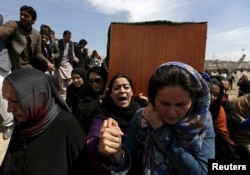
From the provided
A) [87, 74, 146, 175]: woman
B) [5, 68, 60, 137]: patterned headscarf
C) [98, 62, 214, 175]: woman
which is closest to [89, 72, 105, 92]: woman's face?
[87, 74, 146, 175]: woman

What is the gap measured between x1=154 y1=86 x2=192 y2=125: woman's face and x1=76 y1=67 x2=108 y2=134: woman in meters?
1.86

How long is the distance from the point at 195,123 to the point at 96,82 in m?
2.26

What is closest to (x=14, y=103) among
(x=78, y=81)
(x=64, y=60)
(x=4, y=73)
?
(x=78, y=81)

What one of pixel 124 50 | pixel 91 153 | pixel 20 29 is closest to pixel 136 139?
pixel 91 153

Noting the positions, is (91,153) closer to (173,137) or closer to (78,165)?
(78,165)

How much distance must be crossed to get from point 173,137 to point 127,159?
0.89ft

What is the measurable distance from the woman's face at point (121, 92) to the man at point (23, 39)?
1831 mm

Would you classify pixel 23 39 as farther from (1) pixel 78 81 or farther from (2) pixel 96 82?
(2) pixel 96 82

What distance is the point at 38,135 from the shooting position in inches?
70.0

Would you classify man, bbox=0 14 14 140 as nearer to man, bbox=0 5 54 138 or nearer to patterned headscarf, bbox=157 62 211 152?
man, bbox=0 5 54 138

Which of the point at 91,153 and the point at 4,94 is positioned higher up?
the point at 4,94

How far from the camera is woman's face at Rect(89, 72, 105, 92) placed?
3479 millimetres

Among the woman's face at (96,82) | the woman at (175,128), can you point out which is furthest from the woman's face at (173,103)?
the woman's face at (96,82)

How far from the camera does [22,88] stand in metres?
1.75
